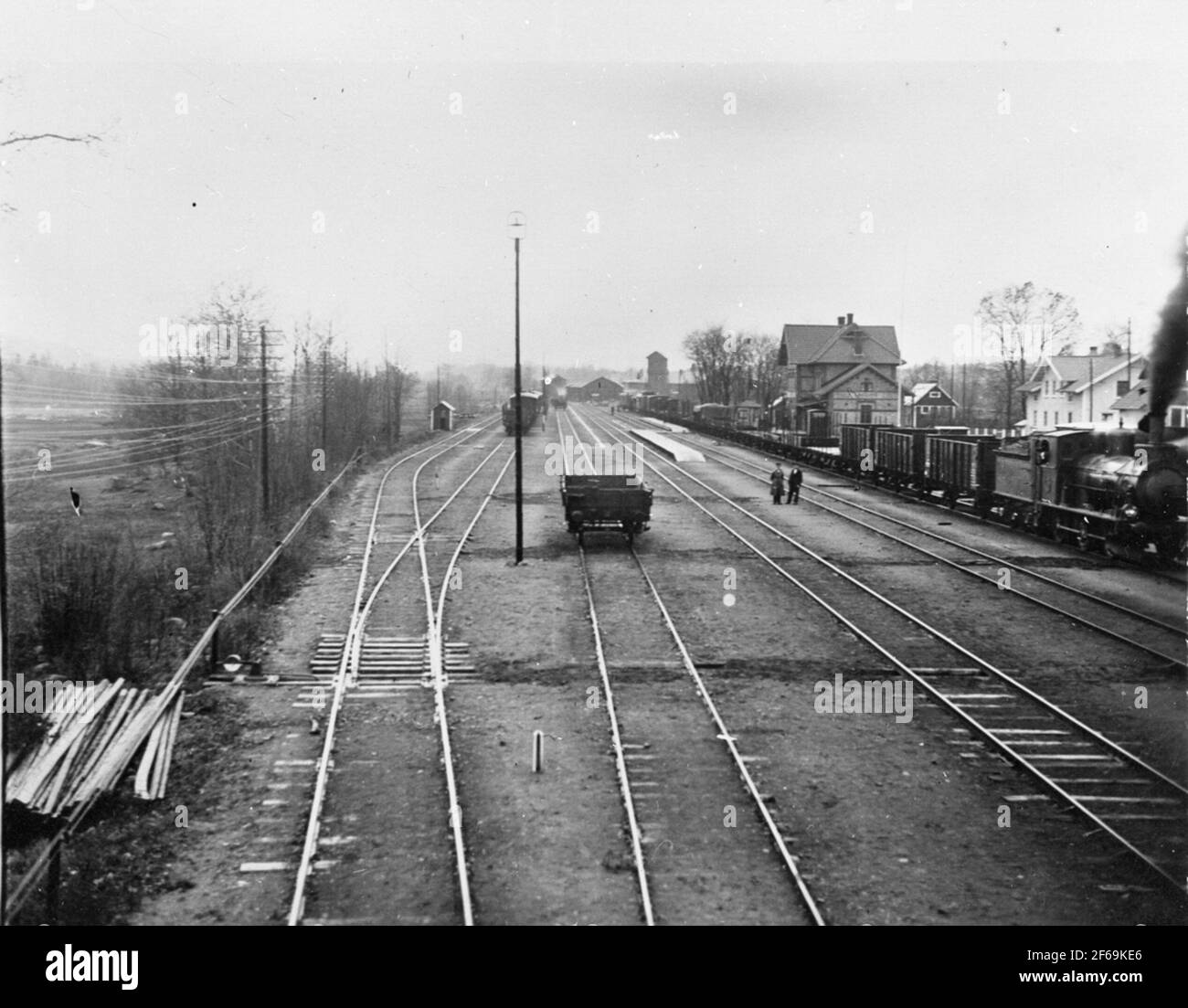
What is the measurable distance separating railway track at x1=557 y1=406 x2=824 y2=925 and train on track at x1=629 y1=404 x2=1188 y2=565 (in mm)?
10390

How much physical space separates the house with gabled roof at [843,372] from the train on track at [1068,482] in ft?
120

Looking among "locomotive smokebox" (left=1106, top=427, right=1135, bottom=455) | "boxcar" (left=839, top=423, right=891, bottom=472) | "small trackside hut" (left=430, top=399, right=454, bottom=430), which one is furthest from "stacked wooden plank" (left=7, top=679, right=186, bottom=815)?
"small trackside hut" (left=430, top=399, right=454, bottom=430)

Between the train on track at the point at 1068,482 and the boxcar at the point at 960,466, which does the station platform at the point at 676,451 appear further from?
the boxcar at the point at 960,466

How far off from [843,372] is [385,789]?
69.2 meters

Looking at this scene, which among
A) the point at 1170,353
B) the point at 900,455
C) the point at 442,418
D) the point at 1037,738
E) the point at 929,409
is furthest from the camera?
the point at 929,409

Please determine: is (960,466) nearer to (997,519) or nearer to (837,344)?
Answer: (997,519)

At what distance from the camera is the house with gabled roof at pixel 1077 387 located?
2398 inches

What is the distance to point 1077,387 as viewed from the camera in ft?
212

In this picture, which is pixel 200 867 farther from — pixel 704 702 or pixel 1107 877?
pixel 1107 877

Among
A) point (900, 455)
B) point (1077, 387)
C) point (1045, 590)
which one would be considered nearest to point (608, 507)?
point (1045, 590)

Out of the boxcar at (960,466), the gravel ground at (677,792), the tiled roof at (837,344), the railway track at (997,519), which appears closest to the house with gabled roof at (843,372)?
the tiled roof at (837,344)

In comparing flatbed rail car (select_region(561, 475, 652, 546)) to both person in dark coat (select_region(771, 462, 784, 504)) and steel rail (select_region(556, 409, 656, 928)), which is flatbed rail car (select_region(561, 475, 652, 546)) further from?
person in dark coat (select_region(771, 462, 784, 504))
